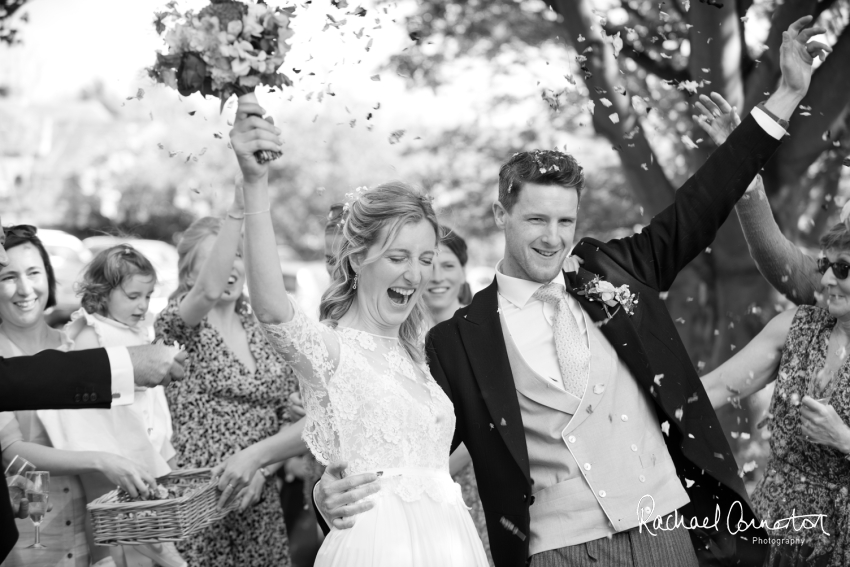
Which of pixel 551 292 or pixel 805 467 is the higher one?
pixel 551 292

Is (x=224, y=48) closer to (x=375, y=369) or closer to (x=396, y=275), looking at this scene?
(x=396, y=275)

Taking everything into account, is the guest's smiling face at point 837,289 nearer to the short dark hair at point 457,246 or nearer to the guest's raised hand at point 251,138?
the short dark hair at point 457,246

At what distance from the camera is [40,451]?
416 cm

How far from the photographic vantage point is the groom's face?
11.4ft

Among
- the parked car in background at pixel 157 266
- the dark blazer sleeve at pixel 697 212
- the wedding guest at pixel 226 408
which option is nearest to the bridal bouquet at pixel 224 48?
the wedding guest at pixel 226 408

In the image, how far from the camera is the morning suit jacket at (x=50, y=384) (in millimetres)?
2832

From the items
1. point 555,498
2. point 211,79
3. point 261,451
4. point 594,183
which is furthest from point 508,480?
point 594,183

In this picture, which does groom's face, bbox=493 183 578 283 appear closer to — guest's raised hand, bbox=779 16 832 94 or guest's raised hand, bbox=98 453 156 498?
guest's raised hand, bbox=779 16 832 94

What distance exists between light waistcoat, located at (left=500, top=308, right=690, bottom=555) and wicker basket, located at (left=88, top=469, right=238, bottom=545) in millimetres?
1536

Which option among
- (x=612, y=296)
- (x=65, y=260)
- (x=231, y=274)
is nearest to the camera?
(x=612, y=296)

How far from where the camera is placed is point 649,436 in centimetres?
334

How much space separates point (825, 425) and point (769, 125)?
123cm

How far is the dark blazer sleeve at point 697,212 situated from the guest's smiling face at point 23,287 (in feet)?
9.76

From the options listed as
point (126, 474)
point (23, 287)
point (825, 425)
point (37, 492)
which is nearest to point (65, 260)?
point (23, 287)
